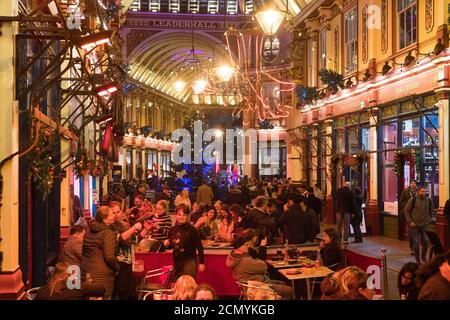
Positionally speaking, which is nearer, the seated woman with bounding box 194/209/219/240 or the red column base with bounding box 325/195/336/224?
the seated woman with bounding box 194/209/219/240

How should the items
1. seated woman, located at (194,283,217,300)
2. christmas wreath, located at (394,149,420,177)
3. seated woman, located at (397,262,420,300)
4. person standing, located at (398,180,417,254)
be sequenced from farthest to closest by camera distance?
christmas wreath, located at (394,149,420,177)
person standing, located at (398,180,417,254)
seated woman, located at (397,262,420,300)
seated woman, located at (194,283,217,300)

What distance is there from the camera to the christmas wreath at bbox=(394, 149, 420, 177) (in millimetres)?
17641

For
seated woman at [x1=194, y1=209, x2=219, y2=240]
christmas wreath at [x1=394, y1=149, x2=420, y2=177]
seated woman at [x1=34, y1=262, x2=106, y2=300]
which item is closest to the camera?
seated woman at [x1=34, y1=262, x2=106, y2=300]

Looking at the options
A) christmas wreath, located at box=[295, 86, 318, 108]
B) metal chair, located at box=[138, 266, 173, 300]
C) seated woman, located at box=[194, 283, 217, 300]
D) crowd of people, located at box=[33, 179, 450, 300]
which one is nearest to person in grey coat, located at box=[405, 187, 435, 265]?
crowd of people, located at box=[33, 179, 450, 300]

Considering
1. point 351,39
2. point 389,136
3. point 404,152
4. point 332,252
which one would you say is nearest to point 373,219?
point 389,136

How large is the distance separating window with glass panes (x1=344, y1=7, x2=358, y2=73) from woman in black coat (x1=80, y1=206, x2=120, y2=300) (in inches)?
617

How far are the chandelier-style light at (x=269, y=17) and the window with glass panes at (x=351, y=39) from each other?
6.92 m

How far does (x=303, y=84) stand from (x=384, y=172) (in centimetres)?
1054

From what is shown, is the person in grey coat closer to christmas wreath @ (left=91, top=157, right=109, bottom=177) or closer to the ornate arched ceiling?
christmas wreath @ (left=91, top=157, right=109, bottom=177)

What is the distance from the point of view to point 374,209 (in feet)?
66.3

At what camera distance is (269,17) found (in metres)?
16.1

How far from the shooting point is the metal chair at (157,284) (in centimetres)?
894

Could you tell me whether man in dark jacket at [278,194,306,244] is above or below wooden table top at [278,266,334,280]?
above

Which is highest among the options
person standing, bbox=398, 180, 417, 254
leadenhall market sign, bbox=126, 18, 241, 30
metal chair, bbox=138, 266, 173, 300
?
leadenhall market sign, bbox=126, 18, 241, 30
